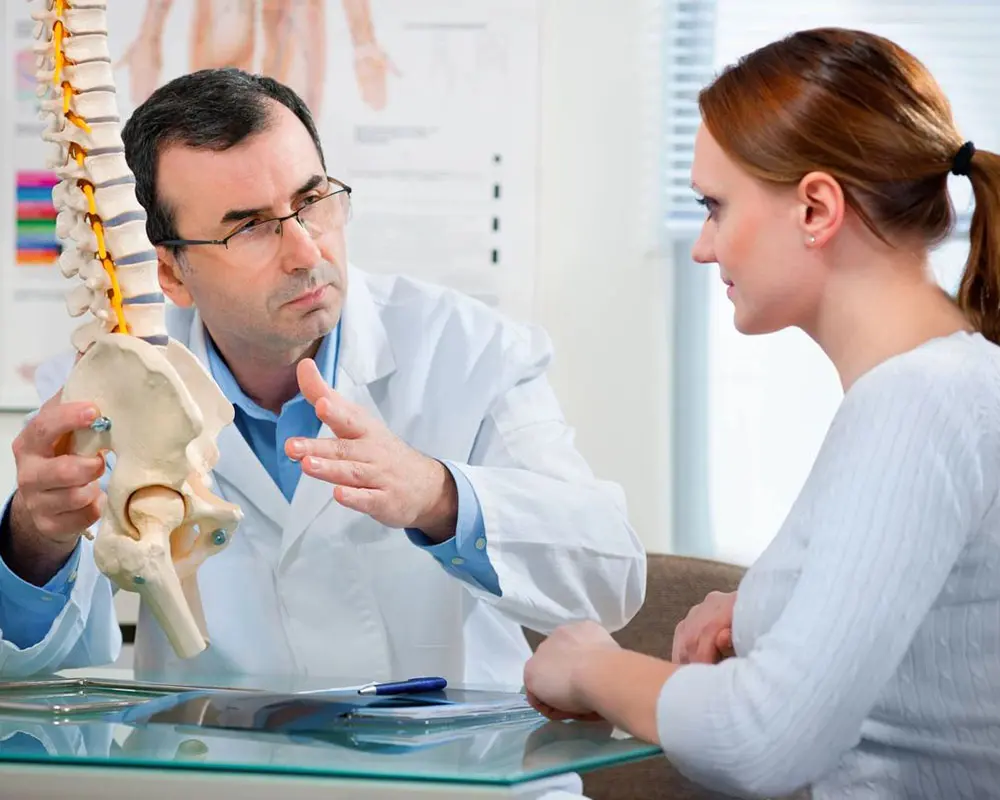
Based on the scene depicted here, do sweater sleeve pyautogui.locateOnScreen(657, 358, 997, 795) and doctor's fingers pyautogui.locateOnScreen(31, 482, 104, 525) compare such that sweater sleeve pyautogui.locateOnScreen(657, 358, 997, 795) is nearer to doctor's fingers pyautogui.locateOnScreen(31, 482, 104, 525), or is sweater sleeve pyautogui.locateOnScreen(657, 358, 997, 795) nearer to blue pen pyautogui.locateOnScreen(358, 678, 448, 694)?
blue pen pyautogui.locateOnScreen(358, 678, 448, 694)

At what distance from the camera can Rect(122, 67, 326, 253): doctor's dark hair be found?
1.74 metres

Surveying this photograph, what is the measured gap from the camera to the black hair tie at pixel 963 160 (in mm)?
1136

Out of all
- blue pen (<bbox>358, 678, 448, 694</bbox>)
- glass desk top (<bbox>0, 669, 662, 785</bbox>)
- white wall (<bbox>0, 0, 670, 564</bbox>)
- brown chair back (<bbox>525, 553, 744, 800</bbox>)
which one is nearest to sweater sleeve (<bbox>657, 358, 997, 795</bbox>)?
glass desk top (<bbox>0, 669, 662, 785</bbox>)

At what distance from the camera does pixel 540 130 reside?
2.80m

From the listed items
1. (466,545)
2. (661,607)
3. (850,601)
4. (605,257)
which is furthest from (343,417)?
(605,257)

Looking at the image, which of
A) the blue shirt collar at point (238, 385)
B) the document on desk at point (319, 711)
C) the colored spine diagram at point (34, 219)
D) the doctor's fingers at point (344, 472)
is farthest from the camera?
the colored spine diagram at point (34, 219)

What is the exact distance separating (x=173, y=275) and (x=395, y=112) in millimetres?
1093

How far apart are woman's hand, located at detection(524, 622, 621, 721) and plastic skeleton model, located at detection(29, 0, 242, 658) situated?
29cm

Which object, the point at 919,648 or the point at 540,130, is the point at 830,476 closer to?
the point at 919,648

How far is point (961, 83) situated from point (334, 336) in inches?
62.3

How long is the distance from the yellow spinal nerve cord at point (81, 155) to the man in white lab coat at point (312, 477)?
1.38 ft

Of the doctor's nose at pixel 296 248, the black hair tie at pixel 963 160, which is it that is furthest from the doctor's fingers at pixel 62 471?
the black hair tie at pixel 963 160

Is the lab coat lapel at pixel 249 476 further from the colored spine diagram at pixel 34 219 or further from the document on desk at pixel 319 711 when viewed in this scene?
the colored spine diagram at pixel 34 219

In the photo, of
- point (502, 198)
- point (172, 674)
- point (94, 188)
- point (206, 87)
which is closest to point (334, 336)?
point (206, 87)
